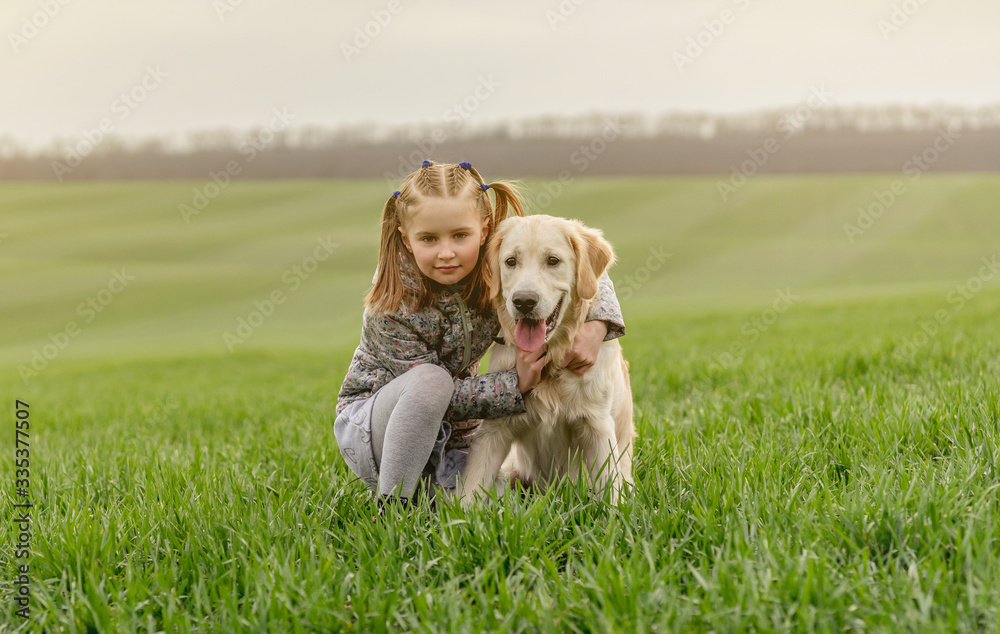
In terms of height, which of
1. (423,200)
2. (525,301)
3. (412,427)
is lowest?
(412,427)

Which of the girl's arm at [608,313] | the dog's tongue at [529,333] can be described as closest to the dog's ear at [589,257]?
the girl's arm at [608,313]

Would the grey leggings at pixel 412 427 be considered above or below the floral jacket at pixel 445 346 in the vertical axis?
below

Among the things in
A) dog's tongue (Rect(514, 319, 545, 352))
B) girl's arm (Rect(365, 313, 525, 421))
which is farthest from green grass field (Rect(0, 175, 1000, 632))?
dog's tongue (Rect(514, 319, 545, 352))

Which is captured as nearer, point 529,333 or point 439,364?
point 529,333

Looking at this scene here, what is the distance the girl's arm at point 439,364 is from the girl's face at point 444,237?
267mm

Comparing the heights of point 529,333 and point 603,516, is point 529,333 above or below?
above

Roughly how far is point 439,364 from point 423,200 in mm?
749

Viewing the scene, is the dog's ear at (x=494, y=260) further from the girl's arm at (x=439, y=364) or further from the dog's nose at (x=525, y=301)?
the girl's arm at (x=439, y=364)

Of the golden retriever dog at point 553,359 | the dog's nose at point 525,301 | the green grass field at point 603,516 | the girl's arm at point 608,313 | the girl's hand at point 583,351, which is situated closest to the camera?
the green grass field at point 603,516

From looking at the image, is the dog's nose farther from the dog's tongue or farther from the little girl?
the little girl

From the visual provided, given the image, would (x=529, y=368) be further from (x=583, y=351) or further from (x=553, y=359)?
(x=583, y=351)

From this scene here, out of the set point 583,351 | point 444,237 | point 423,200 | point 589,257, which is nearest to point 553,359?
Answer: point 583,351

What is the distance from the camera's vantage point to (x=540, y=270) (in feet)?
9.34

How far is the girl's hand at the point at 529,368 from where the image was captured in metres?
2.89
